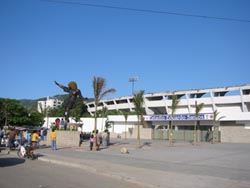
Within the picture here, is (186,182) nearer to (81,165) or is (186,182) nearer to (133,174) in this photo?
(133,174)

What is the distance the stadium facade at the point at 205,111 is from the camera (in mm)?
48062

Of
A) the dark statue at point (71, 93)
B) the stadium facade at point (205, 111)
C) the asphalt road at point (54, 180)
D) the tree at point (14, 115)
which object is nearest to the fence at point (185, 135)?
the stadium facade at point (205, 111)

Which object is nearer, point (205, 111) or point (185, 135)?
point (185, 135)

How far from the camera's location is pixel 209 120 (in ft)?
187

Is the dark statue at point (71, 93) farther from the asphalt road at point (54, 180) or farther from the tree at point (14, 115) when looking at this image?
the tree at point (14, 115)

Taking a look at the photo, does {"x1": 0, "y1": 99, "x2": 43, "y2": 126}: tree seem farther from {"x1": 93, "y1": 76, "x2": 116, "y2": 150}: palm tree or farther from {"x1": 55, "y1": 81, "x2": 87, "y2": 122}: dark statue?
{"x1": 93, "y1": 76, "x2": 116, "y2": 150}: palm tree

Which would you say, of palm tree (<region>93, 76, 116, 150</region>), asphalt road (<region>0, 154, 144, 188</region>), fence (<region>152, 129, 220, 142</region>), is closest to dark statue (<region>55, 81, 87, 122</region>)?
palm tree (<region>93, 76, 116, 150</region>)

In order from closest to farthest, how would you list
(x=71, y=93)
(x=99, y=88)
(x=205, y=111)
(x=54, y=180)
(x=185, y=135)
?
(x=54, y=180) < (x=99, y=88) < (x=71, y=93) < (x=185, y=135) < (x=205, y=111)

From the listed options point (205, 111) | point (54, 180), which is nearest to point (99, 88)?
point (54, 180)

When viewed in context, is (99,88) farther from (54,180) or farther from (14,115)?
(14,115)

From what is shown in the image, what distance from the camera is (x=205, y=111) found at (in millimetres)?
74250

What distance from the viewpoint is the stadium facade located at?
4806 cm

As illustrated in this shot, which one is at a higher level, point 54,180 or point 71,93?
point 71,93

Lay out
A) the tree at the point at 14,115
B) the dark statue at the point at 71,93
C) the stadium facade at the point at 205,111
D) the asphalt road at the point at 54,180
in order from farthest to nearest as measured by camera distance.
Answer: the tree at the point at 14,115, the stadium facade at the point at 205,111, the dark statue at the point at 71,93, the asphalt road at the point at 54,180
